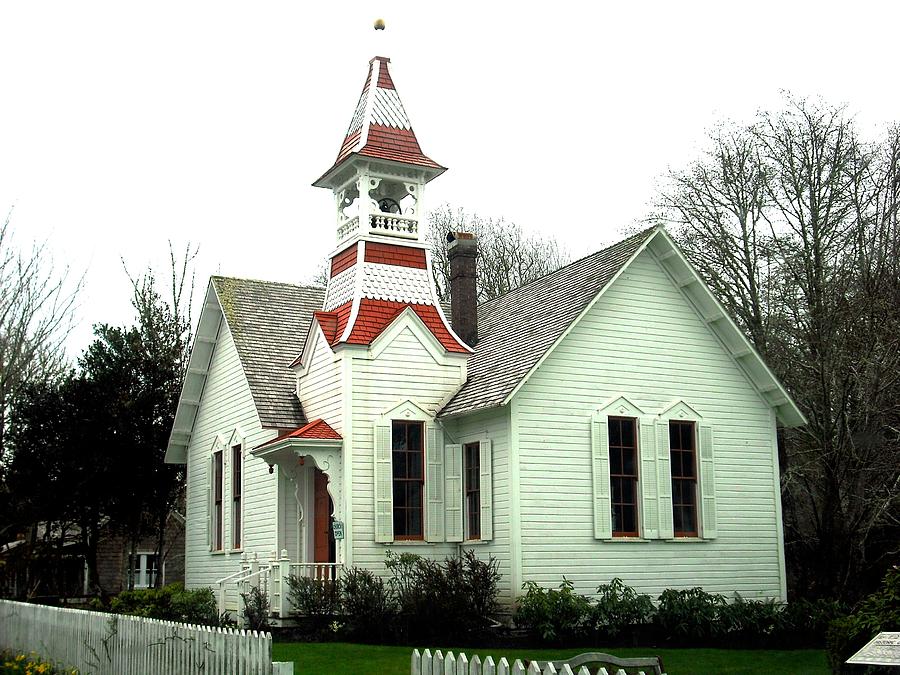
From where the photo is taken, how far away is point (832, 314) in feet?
84.5

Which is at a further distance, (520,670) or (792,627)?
(792,627)

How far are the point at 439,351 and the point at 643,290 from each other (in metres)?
4.45

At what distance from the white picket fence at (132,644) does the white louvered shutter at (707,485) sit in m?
12.2

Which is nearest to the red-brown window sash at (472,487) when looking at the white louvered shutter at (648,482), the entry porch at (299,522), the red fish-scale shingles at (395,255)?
the entry porch at (299,522)

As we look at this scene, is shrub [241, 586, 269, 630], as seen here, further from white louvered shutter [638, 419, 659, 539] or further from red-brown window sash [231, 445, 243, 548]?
white louvered shutter [638, 419, 659, 539]

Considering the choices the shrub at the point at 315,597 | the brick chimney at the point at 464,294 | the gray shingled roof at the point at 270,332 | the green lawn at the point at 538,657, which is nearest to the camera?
the green lawn at the point at 538,657

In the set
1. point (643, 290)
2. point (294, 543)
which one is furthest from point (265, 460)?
point (643, 290)

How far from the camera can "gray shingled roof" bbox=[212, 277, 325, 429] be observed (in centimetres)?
2353

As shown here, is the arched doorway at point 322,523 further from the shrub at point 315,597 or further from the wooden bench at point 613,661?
the wooden bench at point 613,661

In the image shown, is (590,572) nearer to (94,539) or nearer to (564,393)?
(564,393)

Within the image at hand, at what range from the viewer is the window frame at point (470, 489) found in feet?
69.7

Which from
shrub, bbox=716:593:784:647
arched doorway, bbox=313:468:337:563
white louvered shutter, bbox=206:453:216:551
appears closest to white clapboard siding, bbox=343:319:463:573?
arched doorway, bbox=313:468:337:563

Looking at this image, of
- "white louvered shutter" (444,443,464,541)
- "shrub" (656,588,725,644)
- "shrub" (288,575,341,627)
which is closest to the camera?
"shrub" (288,575,341,627)

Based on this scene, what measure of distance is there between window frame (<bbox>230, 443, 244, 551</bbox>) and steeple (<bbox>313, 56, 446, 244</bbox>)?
6.18 m
